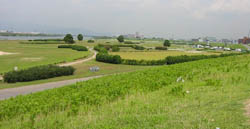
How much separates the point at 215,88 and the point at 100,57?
1486 inches

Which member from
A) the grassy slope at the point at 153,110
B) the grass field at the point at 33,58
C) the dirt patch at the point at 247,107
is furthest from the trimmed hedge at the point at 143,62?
the dirt patch at the point at 247,107

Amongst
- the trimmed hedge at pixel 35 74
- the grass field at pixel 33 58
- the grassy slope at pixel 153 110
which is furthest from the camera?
the grass field at pixel 33 58

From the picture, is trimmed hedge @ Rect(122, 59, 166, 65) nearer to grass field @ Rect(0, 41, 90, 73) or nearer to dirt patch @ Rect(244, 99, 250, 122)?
grass field @ Rect(0, 41, 90, 73)

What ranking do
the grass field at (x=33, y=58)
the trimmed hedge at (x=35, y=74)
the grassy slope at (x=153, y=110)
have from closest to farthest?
the grassy slope at (x=153, y=110) → the trimmed hedge at (x=35, y=74) → the grass field at (x=33, y=58)

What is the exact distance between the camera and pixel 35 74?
2594cm

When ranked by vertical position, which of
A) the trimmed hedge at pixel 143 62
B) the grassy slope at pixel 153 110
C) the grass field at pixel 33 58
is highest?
the grassy slope at pixel 153 110

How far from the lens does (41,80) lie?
85.2ft

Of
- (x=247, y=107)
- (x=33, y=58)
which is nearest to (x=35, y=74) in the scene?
(x=33, y=58)

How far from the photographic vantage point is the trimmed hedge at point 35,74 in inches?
965

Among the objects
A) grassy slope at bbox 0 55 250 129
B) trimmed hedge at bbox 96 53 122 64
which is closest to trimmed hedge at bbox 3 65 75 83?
trimmed hedge at bbox 96 53 122 64

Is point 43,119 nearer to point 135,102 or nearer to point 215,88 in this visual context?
point 135,102

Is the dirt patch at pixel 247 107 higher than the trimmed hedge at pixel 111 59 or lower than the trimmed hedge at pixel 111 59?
higher

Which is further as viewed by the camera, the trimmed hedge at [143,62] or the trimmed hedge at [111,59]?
the trimmed hedge at [111,59]

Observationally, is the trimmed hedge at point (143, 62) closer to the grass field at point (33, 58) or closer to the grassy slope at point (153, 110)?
the grass field at point (33, 58)
